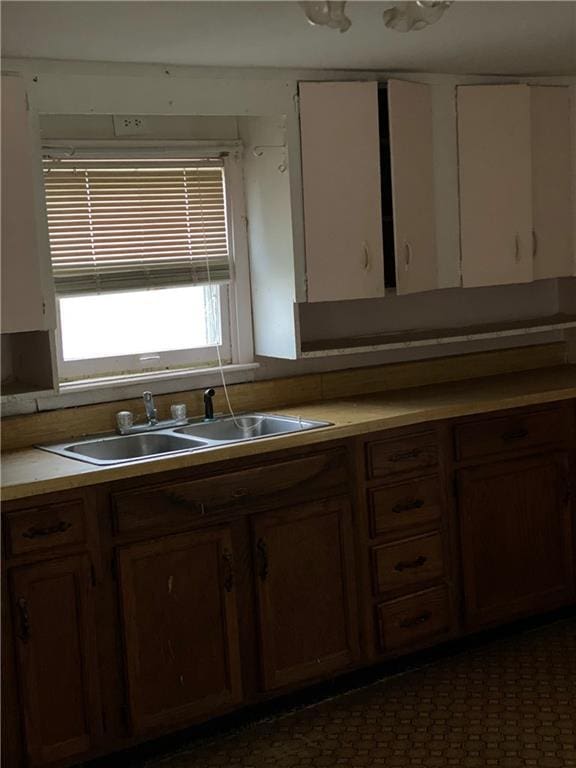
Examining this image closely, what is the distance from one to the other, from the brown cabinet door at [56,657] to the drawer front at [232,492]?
0.69ft

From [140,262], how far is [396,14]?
157 cm

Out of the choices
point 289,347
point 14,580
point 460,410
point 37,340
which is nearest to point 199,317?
point 289,347

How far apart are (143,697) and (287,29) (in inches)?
78.2

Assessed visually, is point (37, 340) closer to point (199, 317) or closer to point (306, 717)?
point (199, 317)

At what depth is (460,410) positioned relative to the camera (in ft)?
12.0

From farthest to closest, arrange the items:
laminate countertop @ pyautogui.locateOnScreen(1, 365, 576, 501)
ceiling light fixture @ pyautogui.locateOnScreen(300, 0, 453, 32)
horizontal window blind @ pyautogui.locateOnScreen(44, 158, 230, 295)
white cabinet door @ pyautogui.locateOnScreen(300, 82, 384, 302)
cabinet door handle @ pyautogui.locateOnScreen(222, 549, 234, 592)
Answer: white cabinet door @ pyautogui.locateOnScreen(300, 82, 384, 302) < horizontal window blind @ pyautogui.locateOnScreen(44, 158, 230, 295) < cabinet door handle @ pyautogui.locateOnScreen(222, 549, 234, 592) < laminate countertop @ pyautogui.locateOnScreen(1, 365, 576, 501) < ceiling light fixture @ pyautogui.locateOnScreen(300, 0, 453, 32)

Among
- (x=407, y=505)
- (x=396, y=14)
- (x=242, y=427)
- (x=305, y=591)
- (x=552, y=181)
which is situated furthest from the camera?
(x=552, y=181)

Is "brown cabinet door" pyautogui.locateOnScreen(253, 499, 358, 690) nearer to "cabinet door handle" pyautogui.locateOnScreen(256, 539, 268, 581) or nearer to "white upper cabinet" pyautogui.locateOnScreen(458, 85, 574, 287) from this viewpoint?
"cabinet door handle" pyautogui.locateOnScreen(256, 539, 268, 581)

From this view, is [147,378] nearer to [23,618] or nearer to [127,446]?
→ [127,446]

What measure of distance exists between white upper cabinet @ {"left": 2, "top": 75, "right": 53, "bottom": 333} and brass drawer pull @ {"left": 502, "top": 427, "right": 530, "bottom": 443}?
1695 millimetres

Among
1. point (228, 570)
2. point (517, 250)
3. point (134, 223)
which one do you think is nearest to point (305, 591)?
point (228, 570)

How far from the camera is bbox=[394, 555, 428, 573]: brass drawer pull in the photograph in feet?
11.8

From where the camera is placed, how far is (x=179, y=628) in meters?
3.10

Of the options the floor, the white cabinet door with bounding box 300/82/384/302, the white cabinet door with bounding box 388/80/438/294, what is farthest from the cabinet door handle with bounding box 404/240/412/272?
the floor
